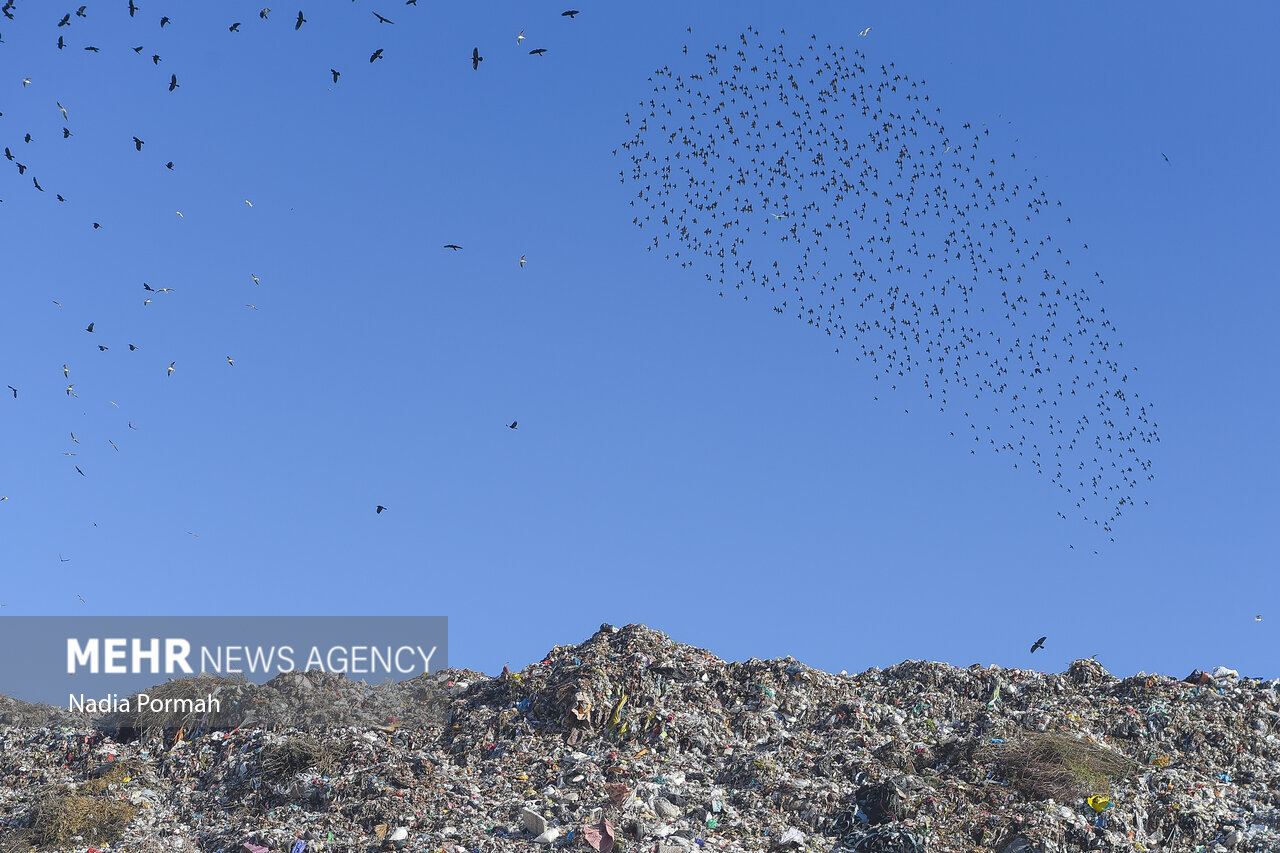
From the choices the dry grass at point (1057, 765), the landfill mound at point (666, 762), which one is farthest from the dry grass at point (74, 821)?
the dry grass at point (1057, 765)

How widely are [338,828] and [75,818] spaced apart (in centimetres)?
377

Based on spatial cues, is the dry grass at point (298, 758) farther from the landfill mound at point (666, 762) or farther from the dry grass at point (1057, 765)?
the dry grass at point (1057, 765)

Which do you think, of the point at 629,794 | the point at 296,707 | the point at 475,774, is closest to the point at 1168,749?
the point at 629,794

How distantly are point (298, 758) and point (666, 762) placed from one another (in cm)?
543

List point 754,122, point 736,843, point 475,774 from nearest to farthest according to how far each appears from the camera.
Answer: point 736,843, point 475,774, point 754,122

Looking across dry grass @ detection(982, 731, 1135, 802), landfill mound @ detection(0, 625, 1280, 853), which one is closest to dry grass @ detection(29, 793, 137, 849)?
landfill mound @ detection(0, 625, 1280, 853)

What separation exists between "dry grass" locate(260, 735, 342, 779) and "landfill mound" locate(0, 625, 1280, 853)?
0.04 meters

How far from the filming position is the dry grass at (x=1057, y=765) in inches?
628

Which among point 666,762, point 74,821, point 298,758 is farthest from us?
point 666,762

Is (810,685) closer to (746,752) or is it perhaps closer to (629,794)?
(746,752)

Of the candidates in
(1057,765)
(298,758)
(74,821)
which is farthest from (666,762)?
(74,821)

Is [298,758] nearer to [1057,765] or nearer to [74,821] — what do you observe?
[74,821]

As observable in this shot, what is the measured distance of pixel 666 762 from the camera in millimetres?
17578

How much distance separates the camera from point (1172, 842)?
50.3 ft
